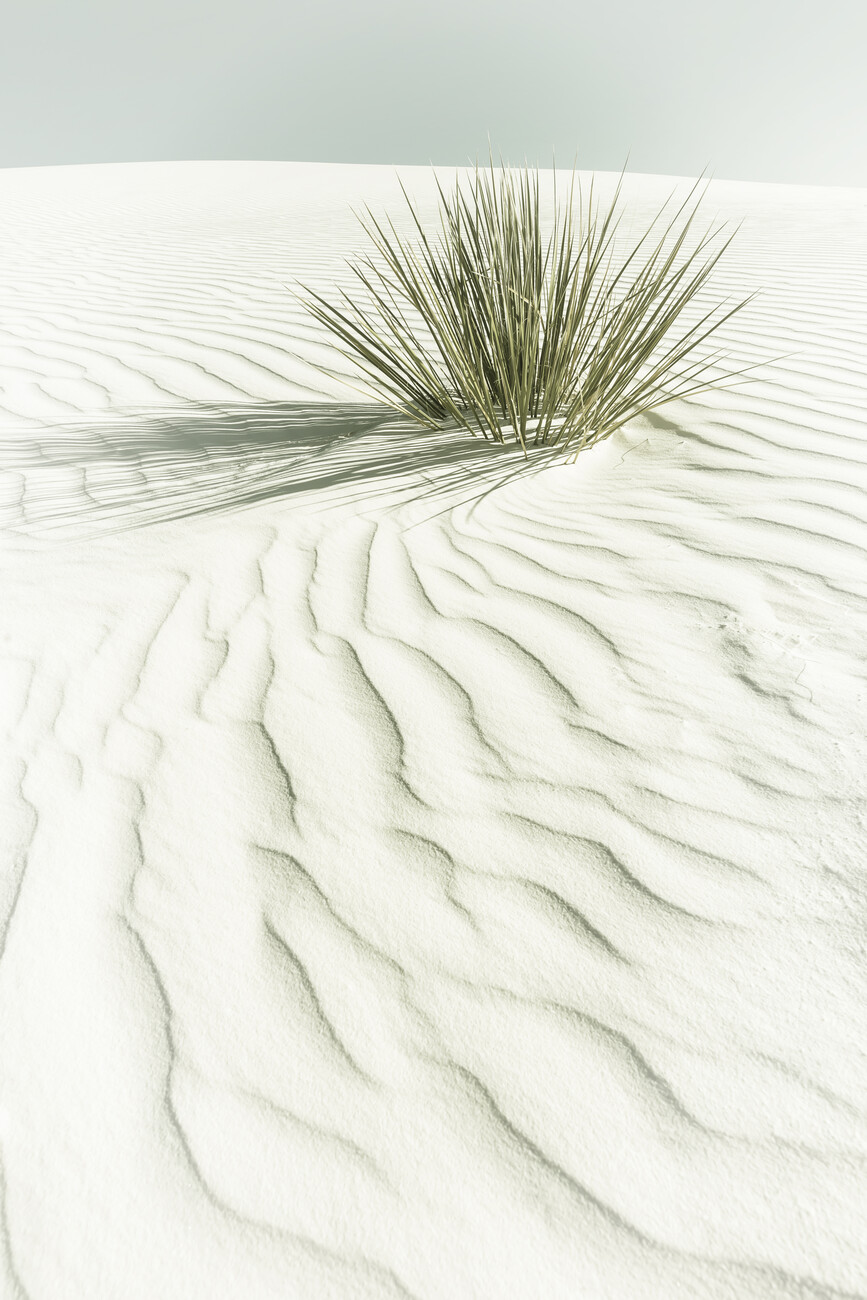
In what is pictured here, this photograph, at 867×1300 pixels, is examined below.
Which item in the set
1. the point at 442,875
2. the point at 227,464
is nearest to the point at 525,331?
the point at 227,464

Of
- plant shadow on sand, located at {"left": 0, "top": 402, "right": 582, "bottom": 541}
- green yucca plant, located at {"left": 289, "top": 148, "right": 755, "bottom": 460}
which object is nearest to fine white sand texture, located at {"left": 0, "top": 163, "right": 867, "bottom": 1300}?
plant shadow on sand, located at {"left": 0, "top": 402, "right": 582, "bottom": 541}

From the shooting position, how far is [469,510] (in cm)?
260

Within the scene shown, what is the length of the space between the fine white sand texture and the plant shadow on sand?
31 mm

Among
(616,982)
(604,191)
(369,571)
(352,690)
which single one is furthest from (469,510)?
(604,191)

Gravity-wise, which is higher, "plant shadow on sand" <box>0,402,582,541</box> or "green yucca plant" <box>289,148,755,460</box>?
"green yucca plant" <box>289,148,755,460</box>

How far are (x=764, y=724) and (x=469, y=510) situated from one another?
118 cm

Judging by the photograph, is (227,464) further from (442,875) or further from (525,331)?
(442,875)

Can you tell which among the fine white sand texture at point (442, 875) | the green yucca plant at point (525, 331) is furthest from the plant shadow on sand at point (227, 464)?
the green yucca plant at point (525, 331)

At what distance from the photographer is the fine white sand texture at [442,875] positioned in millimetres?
1037

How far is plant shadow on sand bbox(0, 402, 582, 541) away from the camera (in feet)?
9.13

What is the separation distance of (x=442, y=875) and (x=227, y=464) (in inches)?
80.5

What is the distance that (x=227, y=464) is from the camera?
3086 mm

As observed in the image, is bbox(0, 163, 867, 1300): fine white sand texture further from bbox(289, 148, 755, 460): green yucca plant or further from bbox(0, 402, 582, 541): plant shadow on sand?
bbox(289, 148, 755, 460): green yucca plant

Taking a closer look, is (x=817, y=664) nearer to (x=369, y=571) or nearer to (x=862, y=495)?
(x=862, y=495)
